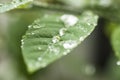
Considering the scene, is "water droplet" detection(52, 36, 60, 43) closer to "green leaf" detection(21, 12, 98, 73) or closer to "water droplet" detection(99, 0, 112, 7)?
"green leaf" detection(21, 12, 98, 73)

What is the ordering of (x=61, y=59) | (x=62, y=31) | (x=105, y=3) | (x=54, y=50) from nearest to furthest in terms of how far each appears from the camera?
(x=54, y=50)
(x=62, y=31)
(x=105, y=3)
(x=61, y=59)

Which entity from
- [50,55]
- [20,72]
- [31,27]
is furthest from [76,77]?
[50,55]

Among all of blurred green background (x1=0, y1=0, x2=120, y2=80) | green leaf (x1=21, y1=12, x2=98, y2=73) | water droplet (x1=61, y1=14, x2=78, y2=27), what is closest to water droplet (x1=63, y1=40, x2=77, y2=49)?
green leaf (x1=21, y1=12, x2=98, y2=73)

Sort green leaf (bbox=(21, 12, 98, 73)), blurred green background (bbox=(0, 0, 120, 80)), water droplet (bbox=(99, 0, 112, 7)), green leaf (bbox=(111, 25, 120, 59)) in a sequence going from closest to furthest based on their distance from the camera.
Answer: green leaf (bbox=(21, 12, 98, 73)) → green leaf (bbox=(111, 25, 120, 59)) → water droplet (bbox=(99, 0, 112, 7)) → blurred green background (bbox=(0, 0, 120, 80))

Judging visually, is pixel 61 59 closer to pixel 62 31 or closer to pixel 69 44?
pixel 62 31

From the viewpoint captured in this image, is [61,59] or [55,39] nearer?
[55,39]

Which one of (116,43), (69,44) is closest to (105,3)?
(116,43)

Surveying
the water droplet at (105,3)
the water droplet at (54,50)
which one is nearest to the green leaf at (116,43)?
the water droplet at (54,50)

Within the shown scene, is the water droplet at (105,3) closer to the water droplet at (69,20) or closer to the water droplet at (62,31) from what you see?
the water droplet at (69,20)
